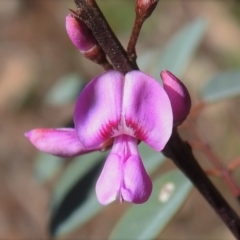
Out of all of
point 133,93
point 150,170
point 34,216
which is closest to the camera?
point 133,93

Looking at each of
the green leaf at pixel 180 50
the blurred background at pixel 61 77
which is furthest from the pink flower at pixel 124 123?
the blurred background at pixel 61 77

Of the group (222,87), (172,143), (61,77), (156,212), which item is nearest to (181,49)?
(222,87)

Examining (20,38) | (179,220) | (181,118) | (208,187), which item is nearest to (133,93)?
(181,118)

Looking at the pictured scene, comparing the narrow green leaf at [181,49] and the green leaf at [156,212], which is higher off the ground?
the narrow green leaf at [181,49]

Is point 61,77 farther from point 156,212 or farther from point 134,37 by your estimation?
point 134,37

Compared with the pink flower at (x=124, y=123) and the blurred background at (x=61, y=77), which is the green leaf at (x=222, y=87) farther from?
the blurred background at (x=61, y=77)

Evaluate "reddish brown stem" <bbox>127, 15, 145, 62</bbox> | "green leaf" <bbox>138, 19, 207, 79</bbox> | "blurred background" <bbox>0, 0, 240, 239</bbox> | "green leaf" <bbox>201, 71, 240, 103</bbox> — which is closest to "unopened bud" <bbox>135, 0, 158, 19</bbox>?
"reddish brown stem" <bbox>127, 15, 145, 62</bbox>

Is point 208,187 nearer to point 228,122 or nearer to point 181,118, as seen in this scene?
point 181,118
